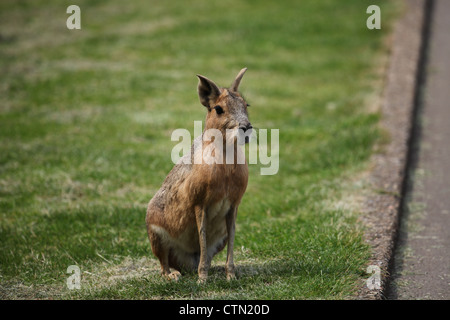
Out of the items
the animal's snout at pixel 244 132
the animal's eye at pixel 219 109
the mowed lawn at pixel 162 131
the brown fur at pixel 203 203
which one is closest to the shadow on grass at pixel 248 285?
the mowed lawn at pixel 162 131

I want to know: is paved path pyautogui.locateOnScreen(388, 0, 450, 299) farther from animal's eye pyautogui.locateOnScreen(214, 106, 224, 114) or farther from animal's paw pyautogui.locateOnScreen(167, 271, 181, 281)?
animal's eye pyautogui.locateOnScreen(214, 106, 224, 114)

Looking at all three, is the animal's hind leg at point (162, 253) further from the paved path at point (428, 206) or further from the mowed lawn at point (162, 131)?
the paved path at point (428, 206)

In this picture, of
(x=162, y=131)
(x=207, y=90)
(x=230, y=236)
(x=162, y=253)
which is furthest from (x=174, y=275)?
(x=162, y=131)

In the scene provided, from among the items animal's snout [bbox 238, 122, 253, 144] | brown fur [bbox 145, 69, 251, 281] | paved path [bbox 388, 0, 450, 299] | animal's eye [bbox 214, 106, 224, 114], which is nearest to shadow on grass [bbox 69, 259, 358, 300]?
brown fur [bbox 145, 69, 251, 281]

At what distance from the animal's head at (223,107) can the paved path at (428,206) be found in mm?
2034

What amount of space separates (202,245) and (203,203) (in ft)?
1.24

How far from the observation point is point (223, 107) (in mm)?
4977

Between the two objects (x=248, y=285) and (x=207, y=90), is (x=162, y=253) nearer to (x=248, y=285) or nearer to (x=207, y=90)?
(x=248, y=285)

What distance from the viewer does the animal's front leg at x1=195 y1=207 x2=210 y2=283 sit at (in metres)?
5.14

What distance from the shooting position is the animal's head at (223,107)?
4895mm

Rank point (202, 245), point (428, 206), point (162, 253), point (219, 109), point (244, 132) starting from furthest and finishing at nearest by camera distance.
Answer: point (428, 206), point (162, 253), point (202, 245), point (219, 109), point (244, 132)

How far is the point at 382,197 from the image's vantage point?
7.37m
